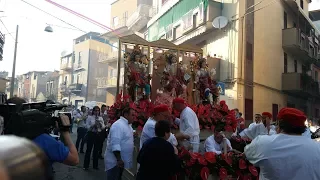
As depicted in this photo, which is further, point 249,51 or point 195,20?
point 195,20

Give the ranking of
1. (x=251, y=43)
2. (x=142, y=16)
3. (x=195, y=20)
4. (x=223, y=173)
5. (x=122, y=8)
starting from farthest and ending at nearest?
1. (x=122, y=8)
2. (x=142, y=16)
3. (x=195, y=20)
4. (x=251, y=43)
5. (x=223, y=173)

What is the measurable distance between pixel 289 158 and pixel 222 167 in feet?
6.43

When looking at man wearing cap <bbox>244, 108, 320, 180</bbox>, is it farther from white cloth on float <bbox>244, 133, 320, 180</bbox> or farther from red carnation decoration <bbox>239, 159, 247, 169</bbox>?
red carnation decoration <bbox>239, 159, 247, 169</bbox>

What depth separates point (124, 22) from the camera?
3212cm

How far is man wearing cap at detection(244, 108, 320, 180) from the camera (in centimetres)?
254

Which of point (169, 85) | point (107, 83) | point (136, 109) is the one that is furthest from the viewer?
point (107, 83)

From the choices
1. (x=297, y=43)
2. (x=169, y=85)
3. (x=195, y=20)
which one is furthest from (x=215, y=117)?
(x=297, y=43)

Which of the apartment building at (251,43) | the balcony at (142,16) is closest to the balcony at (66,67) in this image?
the balcony at (142,16)

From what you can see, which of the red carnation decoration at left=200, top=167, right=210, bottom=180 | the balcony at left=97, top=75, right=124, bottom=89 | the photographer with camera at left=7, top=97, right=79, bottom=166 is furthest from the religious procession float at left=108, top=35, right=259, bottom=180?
the balcony at left=97, top=75, right=124, bottom=89

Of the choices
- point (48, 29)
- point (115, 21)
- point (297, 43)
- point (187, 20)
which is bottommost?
point (297, 43)

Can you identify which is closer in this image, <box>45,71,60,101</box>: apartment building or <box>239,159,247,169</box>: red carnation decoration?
<box>239,159,247,169</box>: red carnation decoration

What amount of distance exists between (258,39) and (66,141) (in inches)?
669

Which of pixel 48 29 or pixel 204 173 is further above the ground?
pixel 48 29

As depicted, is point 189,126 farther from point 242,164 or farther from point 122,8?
point 122,8
